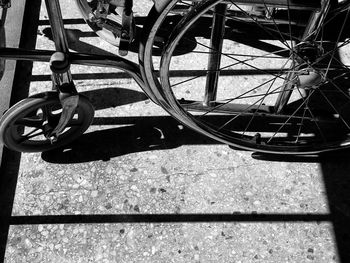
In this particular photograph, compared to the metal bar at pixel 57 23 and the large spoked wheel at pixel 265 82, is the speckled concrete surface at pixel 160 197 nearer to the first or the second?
the large spoked wheel at pixel 265 82

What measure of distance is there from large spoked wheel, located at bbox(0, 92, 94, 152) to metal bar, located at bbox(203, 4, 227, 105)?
492 mm

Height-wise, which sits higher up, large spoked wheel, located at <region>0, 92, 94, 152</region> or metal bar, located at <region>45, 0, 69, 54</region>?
metal bar, located at <region>45, 0, 69, 54</region>

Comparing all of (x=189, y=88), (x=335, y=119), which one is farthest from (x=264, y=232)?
(x=189, y=88)

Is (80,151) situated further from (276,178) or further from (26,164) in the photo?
(276,178)

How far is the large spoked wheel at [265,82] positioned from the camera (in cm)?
170

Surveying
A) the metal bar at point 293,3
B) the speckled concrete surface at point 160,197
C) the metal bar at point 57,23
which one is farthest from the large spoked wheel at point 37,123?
the metal bar at point 293,3

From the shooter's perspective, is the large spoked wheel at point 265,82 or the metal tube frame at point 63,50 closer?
the metal tube frame at point 63,50

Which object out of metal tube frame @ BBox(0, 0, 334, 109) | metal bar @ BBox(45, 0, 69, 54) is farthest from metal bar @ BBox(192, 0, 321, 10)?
metal bar @ BBox(45, 0, 69, 54)

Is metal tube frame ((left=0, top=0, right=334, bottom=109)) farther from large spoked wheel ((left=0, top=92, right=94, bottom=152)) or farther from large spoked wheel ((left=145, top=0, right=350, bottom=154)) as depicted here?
large spoked wheel ((left=0, top=92, right=94, bottom=152))

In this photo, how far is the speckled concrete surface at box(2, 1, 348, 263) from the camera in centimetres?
180

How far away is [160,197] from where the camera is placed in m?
1.92

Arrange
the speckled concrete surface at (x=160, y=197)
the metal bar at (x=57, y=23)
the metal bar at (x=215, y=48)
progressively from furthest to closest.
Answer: the speckled concrete surface at (x=160, y=197) → the metal bar at (x=215, y=48) → the metal bar at (x=57, y=23)

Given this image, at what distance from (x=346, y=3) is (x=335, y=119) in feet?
1.79

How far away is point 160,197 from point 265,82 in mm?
720
